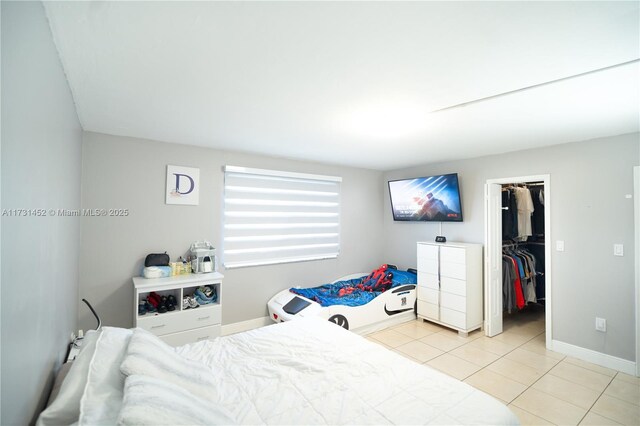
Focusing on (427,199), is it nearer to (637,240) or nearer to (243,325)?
(637,240)

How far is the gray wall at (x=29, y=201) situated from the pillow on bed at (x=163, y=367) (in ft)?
1.09

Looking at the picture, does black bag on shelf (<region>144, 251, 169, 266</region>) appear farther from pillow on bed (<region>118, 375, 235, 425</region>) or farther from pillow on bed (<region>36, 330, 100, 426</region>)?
pillow on bed (<region>118, 375, 235, 425</region>)

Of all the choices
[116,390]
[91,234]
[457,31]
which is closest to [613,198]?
[457,31]

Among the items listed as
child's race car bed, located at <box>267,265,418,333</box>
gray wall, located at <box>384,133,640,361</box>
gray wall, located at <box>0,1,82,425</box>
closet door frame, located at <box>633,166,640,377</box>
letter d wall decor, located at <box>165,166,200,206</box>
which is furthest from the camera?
child's race car bed, located at <box>267,265,418,333</box>

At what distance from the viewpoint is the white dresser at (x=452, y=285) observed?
3736 millimetres

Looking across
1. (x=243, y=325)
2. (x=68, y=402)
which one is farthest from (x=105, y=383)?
(x=243, y=325)

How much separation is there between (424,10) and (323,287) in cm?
382

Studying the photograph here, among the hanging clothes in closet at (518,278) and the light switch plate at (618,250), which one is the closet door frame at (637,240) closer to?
the light switch plate at (618,250)

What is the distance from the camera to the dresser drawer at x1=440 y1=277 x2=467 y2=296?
3738mm

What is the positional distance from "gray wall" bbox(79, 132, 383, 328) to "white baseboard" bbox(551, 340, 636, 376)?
3.34 m

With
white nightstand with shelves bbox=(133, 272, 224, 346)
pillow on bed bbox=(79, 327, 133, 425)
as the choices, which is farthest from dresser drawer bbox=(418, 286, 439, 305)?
pillow on bed bbox=(79, 327, 133, 425)

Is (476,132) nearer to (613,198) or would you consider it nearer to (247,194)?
(613,198)

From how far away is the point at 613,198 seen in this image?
9.66 feet

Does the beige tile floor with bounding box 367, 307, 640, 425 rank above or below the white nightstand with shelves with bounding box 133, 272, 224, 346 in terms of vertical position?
below
